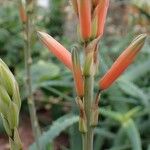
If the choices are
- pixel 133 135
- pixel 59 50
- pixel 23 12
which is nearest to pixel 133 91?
pixel 133 135

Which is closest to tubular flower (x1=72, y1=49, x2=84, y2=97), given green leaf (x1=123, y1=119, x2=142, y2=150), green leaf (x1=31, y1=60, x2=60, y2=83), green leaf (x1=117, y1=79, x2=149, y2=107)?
green leaf (x1=123, y1=119, x2=142, y2=150)

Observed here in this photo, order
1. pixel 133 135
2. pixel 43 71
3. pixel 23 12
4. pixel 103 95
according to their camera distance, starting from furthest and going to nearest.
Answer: pixel 43 71 < pixel 103 95 < pixel 133 135 < pixel 23 12

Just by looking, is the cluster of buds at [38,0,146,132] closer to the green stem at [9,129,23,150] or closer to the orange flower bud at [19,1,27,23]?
the green stem at [9,129,23,150]

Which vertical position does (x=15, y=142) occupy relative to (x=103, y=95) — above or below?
above

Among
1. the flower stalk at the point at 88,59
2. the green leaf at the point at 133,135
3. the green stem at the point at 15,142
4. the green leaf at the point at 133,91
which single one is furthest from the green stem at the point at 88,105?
the green leaf at the point at 133,91

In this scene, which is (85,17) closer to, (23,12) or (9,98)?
(9,98)

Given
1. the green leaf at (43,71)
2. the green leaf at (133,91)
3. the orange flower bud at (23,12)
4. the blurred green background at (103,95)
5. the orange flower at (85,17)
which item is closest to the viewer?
the orange flower at (85,17)

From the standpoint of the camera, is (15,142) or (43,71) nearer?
(15,142)

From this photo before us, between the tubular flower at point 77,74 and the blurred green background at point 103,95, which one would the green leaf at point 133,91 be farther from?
the tubular flower at point 77,74

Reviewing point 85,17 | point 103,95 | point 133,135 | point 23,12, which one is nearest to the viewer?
point 85,17

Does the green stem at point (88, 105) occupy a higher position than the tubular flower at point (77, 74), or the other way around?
the tubular flower at point (77, 74)
